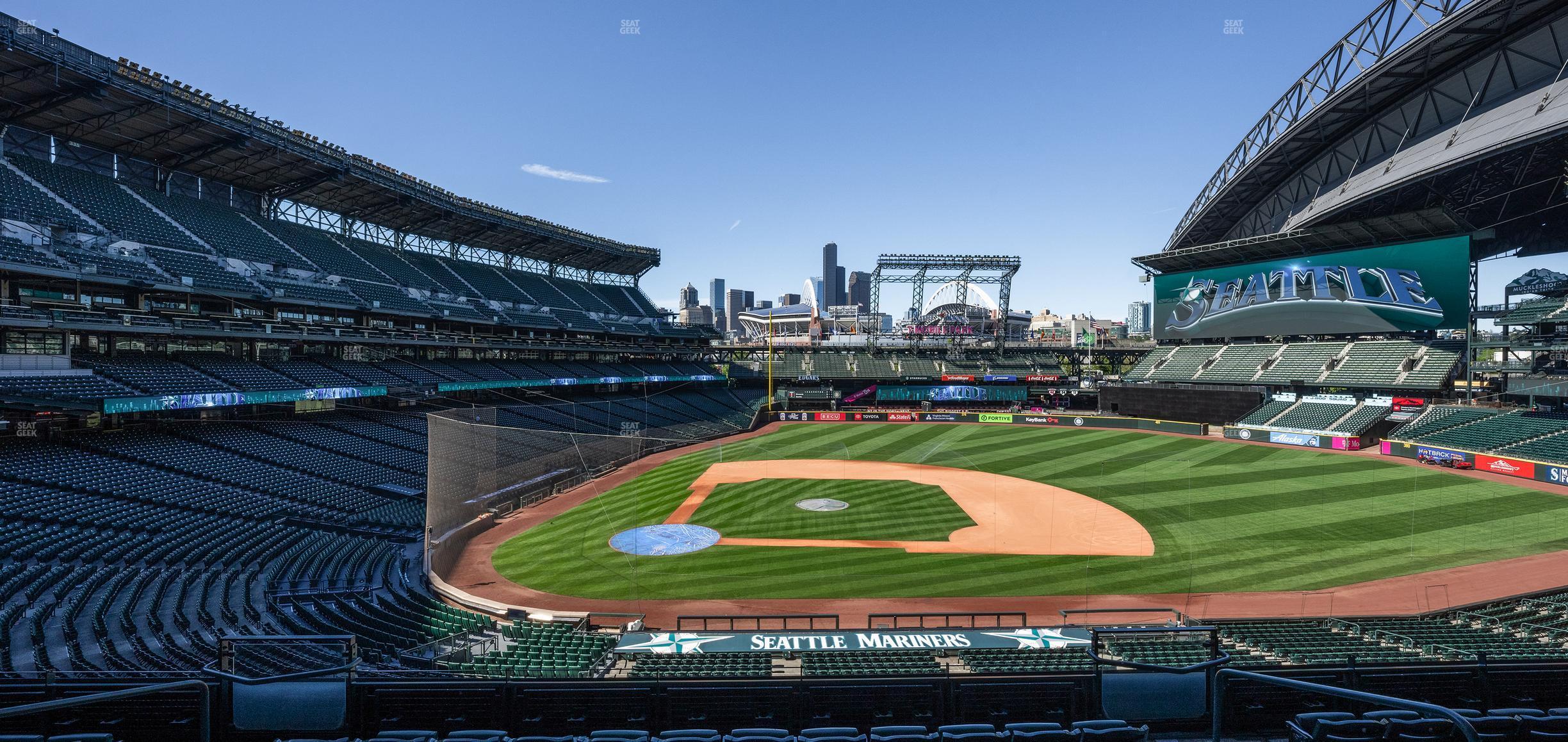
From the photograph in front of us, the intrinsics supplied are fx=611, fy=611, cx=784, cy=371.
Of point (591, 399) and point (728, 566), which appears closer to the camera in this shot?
point (728, 566)

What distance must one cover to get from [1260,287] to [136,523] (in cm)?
7755

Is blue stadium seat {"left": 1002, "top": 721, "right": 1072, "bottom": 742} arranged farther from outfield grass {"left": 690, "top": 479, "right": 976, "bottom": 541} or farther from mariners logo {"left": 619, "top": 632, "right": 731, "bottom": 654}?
outfield grass {"left": 690, "top": 479, "right": 976, "bottom": 541}

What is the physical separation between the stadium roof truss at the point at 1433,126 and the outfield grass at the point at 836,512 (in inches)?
1464

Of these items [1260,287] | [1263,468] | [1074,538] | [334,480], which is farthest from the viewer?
[1260,287]

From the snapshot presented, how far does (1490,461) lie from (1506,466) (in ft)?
2.31

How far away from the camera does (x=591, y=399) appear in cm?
5912

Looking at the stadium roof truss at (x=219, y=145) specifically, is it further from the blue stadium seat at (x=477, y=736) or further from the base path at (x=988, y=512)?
the blue stadium seat at (x=477, y=736)

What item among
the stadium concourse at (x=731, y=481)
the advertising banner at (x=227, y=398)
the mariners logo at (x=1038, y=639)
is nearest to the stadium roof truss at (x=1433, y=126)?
the stadium concourse at (x=731, y=481)

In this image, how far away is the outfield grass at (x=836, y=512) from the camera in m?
26.6

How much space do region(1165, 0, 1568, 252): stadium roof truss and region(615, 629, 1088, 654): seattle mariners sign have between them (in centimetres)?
4159

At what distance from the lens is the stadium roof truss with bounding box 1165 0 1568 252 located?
110 feet

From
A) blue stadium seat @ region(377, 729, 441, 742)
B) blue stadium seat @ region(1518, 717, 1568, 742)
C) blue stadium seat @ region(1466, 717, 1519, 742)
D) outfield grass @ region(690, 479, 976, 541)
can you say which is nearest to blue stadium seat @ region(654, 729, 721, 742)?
blue stadium seat @ region(377, 729, 441, 742)

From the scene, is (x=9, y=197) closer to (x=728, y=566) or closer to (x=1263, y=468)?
(x=728, y=566)

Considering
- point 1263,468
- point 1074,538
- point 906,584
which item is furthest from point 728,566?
point 1263,468
